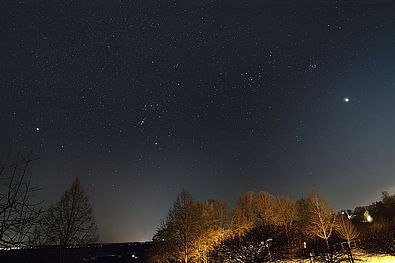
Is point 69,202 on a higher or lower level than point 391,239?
higher

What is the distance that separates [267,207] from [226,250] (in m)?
57.3

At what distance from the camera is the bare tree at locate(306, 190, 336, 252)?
4103cm

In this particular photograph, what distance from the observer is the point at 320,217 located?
41.1 m

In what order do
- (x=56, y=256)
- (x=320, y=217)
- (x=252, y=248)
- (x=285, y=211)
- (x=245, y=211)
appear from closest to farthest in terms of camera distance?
1. (x=252, y=248)
2. (x=56, y=256)
3. (x=320, y=217)
4. (x=285, y=211)
5. (x=245, y=211)

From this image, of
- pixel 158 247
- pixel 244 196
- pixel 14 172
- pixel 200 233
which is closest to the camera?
pixel 14 172

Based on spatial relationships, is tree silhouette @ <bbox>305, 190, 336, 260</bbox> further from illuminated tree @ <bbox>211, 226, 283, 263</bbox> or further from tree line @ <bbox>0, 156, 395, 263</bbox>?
illuminated tree @ <bbox>211, 226, 283, 263</bbox>

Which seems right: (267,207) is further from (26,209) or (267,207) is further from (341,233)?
(26,209)

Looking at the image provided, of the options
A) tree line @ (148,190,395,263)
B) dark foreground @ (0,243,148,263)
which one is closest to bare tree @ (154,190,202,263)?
tree line @ (148,190,395,263)

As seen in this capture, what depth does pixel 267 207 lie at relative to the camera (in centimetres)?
6662

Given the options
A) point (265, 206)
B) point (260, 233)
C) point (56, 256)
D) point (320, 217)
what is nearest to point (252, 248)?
point (260, 233)

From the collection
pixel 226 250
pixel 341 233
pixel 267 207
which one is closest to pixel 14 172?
pixel 226 250

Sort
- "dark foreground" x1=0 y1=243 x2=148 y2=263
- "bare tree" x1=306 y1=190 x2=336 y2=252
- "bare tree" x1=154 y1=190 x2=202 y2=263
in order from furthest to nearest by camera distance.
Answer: "bare tree" x1=306 y1=190 x2=336 y2=252 → "bare tree" x1=154 y1=190 x2=202 y2=263 → "dark foreground" x1=0 y1=243 x2=148 y2=263

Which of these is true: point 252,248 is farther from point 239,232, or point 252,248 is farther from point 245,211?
point 245,211

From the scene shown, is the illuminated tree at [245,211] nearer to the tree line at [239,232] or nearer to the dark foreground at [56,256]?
the tree line at [239,232]
